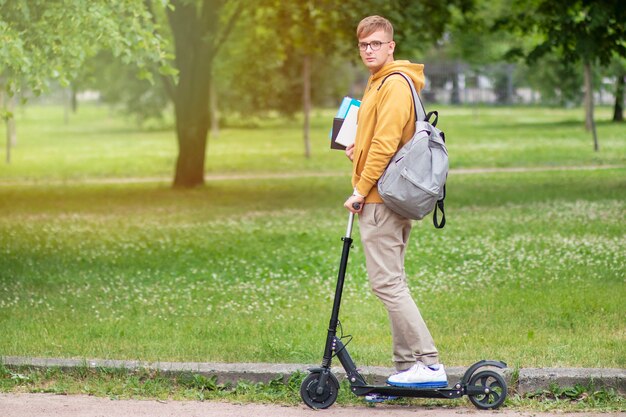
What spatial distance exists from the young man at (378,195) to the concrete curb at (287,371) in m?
0.64

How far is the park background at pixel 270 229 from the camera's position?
8.63 meters

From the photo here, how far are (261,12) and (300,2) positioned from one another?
6292 millimetres

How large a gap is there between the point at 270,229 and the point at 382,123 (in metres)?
10.4

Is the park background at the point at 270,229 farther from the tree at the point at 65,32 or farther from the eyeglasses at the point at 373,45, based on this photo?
the eyeglasses at the point at 373,45

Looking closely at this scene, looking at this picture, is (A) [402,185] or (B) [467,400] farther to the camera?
(B) [467,400]

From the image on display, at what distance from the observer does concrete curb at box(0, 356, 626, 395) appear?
22.3ft

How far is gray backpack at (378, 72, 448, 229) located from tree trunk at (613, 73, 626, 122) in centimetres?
3919

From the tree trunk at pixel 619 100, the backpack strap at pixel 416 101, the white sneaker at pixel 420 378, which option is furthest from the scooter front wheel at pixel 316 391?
the tree trunk at pixel 619 100

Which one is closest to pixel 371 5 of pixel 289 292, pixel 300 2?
pixel 300 2

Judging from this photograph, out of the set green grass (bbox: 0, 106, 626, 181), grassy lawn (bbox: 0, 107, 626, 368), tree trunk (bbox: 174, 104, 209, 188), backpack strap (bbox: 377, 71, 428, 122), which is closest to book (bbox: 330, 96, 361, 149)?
backpack strap (bbox: 377, 71, 428, 122)

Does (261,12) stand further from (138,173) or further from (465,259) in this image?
(465,259)

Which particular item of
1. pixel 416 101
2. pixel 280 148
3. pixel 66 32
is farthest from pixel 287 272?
pixel 280 148

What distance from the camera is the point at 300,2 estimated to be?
2156cm

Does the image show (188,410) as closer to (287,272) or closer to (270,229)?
(287,272)
